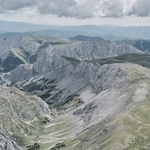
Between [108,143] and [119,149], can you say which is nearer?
[119,149]

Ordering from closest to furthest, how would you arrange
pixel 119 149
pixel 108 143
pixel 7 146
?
1. pixel 7 146
2. pixel 119 149
3. pixel 108 143

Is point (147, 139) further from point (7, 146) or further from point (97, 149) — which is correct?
point (7, 146)

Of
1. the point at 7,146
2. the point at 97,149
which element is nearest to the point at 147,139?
the point at 97,149

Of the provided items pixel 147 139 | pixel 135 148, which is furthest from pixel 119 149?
pixel 147 139

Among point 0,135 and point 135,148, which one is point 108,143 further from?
point 0,135

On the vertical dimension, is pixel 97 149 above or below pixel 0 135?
below

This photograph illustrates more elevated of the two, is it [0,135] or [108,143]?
[0,135]

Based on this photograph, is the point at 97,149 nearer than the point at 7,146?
No

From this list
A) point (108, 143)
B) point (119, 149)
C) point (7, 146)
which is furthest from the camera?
point (108, 143)
